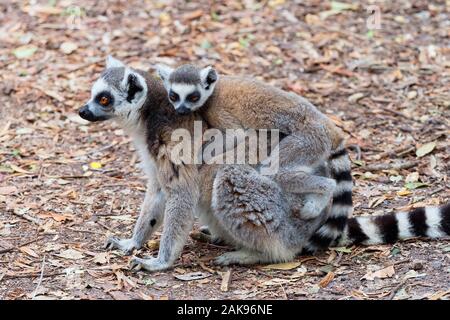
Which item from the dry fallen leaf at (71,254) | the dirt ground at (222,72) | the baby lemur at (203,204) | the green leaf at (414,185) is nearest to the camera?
the dirt ground at (222,72)

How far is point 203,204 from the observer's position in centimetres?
625

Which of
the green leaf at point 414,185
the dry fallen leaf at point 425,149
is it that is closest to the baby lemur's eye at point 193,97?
the green leaf at point 414,185

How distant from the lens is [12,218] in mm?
6980

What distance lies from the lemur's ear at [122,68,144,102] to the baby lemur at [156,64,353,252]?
0.90ft

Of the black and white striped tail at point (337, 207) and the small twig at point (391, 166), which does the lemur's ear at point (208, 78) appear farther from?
the small twig at point (391, 166)

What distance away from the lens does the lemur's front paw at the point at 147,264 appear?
6039mm

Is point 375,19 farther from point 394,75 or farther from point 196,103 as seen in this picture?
point 196,103

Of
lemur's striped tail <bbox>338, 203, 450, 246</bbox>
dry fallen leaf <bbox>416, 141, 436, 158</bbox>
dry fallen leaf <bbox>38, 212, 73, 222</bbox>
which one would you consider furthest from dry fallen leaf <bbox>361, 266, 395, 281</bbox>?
dry fallen leaf <bbox>38, 212, 73, 222</bbox>

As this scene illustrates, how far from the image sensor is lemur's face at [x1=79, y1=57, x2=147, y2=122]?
6.39 meters

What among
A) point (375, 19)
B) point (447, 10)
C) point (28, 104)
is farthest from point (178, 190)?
point (447, 10)

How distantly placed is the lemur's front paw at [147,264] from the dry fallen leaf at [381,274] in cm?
162

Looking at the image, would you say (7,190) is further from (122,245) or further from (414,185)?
(414,185)

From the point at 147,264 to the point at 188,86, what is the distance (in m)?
1.56

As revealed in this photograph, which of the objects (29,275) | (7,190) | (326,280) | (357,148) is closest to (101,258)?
(29,275)
